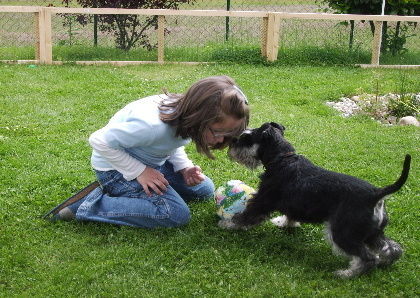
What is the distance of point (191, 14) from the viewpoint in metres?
10.3

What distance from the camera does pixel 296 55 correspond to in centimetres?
1099

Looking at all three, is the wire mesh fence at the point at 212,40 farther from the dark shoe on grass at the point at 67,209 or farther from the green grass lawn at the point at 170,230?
the dark shoe on grass at the point at 67,209

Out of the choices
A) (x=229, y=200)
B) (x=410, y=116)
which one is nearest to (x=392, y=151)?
(x=410, y=116)

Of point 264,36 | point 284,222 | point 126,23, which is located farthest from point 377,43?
point 284,222

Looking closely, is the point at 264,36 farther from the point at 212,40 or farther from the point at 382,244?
the point at 382,244

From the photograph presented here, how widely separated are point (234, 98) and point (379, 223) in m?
1.22

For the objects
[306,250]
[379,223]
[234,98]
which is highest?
[234,98]

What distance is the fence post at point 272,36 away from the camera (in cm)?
1045

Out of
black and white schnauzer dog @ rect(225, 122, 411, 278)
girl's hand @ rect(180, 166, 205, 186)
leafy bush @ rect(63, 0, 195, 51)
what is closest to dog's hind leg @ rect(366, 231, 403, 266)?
black and white schnauzer dog @ rect(225, 122, 411, 278)

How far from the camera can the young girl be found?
3869 millimetres

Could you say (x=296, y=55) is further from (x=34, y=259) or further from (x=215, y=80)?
(x=34, y=259)

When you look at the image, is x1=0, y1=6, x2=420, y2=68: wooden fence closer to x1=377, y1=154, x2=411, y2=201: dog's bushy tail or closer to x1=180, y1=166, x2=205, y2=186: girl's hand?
x1=180, y1=166, x2=205, y2=186: girl's hand

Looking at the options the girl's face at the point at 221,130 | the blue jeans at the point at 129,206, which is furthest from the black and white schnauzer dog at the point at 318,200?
the blue jeans at the point at 129,206

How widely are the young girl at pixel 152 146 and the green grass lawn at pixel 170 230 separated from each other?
12 centimetres
